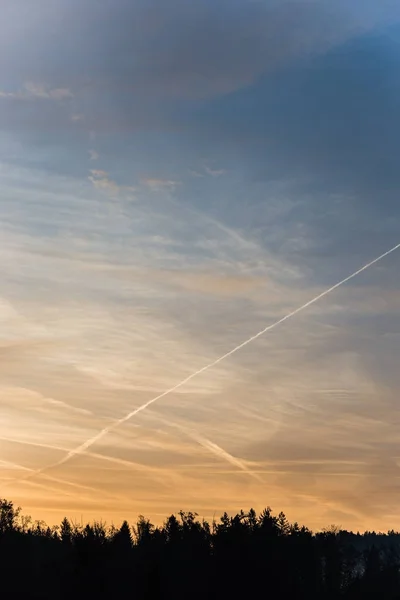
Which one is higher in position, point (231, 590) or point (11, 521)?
point (11, 521)

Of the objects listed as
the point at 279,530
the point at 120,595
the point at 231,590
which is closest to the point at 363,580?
the point at 279,530

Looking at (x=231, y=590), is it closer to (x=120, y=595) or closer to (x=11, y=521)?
(x=120, y=595)

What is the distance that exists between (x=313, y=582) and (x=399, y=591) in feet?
88.5

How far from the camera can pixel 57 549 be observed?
608 feet

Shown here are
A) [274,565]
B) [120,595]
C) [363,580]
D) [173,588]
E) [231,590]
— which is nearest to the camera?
[120,595]

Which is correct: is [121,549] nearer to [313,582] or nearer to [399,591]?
[313,582]

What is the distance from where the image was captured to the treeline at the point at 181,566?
136 metres

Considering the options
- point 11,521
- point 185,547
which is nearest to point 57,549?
point 11,521

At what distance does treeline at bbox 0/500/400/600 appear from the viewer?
13612 cm

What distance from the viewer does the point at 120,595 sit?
133625 mm

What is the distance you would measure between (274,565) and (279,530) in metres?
29.6

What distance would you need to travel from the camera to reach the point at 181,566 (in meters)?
157

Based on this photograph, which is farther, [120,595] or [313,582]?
[313,582]

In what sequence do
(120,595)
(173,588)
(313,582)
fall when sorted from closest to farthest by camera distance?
1. (120,595)
2. (173,588)
3. (313,582)
